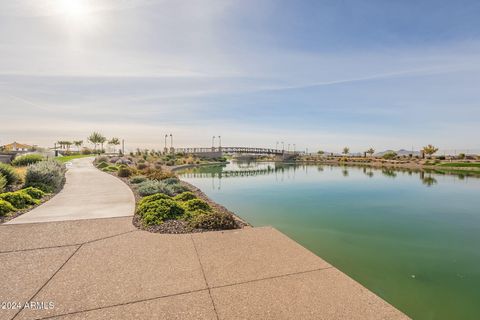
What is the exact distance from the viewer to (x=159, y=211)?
6.72 metres

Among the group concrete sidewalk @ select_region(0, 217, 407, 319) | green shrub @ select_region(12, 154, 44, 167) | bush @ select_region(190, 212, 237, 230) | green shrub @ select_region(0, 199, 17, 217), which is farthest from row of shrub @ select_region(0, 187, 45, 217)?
green shrub @ select_region(12, 154, 44, 167)

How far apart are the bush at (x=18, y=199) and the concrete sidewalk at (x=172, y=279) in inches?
116

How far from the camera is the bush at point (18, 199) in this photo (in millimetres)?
7723

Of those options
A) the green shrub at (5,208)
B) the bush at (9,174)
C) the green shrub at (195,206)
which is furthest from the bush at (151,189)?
the bush at (9,174)

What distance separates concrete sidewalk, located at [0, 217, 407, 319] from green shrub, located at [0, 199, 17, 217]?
208cm

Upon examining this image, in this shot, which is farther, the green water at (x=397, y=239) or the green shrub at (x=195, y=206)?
the green shrub at (x=195, y=206)

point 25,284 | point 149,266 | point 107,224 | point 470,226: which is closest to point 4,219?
point 107,224

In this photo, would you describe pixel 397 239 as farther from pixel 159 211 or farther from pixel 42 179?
pixel 42 179

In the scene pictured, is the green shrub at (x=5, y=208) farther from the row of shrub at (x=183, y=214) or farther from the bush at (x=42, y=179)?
the row of shrub at (x=183, y=214)

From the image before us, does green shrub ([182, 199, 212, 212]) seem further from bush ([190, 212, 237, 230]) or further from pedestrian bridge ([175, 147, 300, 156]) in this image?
pedestrian bridge ([175, 147, 300, 156])

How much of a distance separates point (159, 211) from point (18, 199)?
16.4ft

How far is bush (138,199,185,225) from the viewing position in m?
6.41

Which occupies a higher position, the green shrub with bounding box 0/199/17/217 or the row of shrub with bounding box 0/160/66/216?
the row of shrub with bounding box 0/160/66/216

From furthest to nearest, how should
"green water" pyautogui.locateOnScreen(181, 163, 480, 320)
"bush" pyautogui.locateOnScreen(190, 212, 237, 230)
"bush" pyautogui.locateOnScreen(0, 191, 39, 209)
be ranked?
"bush" pyautogui.locateOnScreen(0, 191, 39, 209), "bush" pyautogui.locateOnScreen(190, 212, 237, 230), "green water" pyautogui.locateOnScreen(181, 163, 480, 320)
